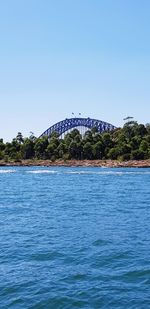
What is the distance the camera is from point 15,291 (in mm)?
15133

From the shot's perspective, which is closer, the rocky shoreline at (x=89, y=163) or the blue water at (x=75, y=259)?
the blue water at (x=75, y=259)

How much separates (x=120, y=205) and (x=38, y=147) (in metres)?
150

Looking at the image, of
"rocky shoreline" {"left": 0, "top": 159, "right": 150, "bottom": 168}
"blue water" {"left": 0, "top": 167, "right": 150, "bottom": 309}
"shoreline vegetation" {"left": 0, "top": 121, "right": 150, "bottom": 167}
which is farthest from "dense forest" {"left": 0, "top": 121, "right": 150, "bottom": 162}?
"blue water" {"left": 0, "top": 167, "right": 150, "bottom": 309}

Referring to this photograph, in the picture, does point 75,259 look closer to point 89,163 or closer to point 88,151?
point 89,163

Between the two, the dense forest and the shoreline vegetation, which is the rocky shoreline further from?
the dense forest

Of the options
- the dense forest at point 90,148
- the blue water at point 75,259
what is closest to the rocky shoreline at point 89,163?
the dense forest at point 90,148

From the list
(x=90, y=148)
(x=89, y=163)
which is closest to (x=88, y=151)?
(x=90, y=148)

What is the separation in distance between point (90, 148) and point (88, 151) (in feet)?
5.66

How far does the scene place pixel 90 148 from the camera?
17088cm

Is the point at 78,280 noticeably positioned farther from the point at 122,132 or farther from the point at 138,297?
the point at 122,132

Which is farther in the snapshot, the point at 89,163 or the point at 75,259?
the point at 89,163

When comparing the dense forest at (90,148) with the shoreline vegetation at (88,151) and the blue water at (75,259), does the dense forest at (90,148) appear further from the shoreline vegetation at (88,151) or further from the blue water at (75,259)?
the blue water at (75,259)

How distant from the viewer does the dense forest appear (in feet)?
528

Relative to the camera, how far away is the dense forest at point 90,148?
528 feet
